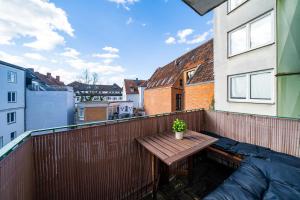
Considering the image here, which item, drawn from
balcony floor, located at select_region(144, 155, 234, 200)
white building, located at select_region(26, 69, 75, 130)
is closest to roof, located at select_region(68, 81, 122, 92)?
white building, located at select_region(26, 69, 75, 130)

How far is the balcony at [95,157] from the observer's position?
6.84 ft

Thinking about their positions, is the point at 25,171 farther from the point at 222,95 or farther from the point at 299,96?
the point at 222,95

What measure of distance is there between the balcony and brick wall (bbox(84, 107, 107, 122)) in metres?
16.9

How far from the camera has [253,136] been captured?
4.87 metres

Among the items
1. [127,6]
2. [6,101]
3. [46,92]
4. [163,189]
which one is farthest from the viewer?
[46,92]

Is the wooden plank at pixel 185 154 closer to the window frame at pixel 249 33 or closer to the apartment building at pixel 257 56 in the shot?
the apartment building at pixel 257 56

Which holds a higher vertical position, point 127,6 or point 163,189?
point 127,6

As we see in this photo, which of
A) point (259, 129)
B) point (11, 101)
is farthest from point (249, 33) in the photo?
point (11, 101)

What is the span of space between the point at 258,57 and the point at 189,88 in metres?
6.43

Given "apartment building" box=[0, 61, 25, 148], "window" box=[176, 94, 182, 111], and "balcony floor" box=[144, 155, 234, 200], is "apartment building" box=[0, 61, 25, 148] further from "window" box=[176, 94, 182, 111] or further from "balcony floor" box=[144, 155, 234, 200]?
"window" box=[176, 94, 182, 111]

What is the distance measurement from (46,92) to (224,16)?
19.1 meters

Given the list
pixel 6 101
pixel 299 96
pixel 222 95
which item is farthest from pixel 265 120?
pixel 6 101

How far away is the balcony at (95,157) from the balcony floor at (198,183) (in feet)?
1.33

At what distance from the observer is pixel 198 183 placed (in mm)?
4555
